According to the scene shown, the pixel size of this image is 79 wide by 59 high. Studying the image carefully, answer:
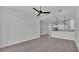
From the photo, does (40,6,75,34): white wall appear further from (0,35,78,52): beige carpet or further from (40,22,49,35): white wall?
(0,35,78,52): beige carpet

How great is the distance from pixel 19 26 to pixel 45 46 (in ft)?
4.09

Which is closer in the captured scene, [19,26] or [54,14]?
[54,14]

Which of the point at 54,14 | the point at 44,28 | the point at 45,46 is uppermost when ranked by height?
the point at 54,14

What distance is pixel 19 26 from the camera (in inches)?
121

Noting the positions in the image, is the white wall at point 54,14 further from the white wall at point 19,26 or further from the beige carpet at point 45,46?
the beige carpet at point 45,46

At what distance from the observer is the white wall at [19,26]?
9.11ft

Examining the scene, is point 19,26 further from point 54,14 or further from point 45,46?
point 54,14

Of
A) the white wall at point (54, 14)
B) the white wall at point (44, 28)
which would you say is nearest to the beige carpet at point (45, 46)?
the white wall at point (44, 28)

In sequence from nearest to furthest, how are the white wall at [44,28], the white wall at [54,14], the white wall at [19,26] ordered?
the white wall at [54,14] → the white wall at [44,28] → the white wall at [19,26]

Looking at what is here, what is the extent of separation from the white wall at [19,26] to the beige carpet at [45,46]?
0.71ft

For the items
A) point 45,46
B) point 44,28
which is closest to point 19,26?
point 44,28
